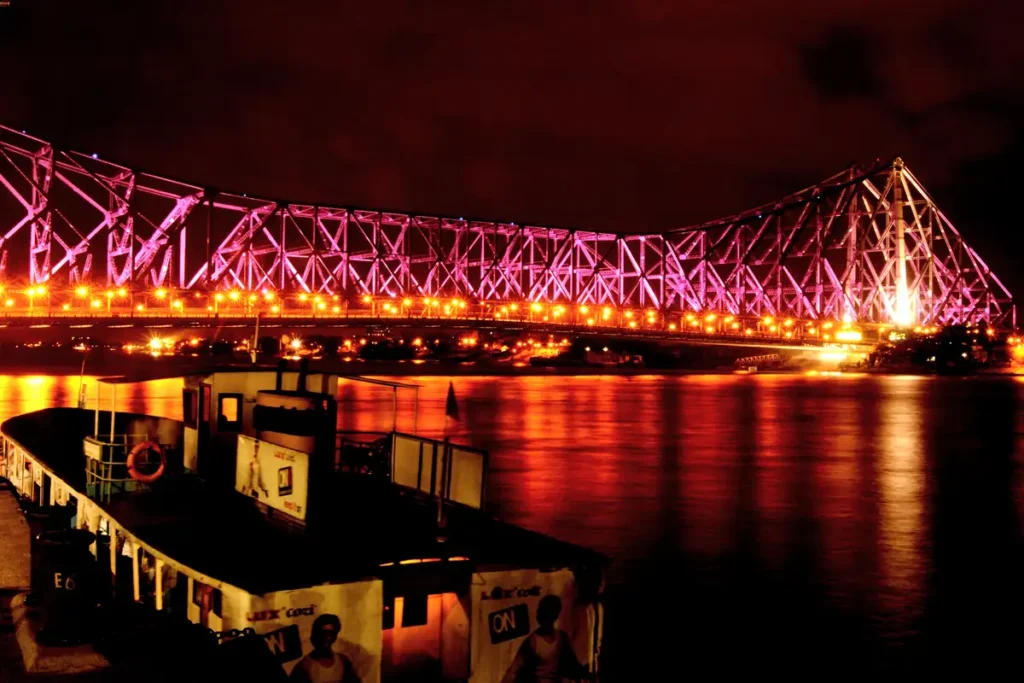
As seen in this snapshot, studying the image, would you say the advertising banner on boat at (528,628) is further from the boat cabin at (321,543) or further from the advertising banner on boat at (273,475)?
the advertising banner on boat at (273,475)

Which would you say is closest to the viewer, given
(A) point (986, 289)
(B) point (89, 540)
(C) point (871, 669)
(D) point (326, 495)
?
(C) point (871, 669)

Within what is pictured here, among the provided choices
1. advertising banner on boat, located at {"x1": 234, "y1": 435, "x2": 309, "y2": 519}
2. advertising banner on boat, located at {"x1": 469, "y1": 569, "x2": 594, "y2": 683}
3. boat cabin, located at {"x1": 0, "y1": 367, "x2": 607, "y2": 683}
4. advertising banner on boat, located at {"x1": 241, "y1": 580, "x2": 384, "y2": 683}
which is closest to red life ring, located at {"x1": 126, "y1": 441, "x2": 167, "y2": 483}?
boat cabin, located at {"x1": 0, "y1": 367, "x2": 607, "y2": 683}

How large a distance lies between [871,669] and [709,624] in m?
1.73

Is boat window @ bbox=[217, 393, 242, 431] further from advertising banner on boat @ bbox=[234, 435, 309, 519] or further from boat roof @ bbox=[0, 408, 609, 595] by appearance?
advertising banner on boat @ bbox=[234, 435, 309, 519]

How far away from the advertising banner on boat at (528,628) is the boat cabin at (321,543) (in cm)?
1

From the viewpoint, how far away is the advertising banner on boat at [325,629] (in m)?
7.57

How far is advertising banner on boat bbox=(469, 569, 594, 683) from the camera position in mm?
8031

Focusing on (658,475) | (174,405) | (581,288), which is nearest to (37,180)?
(174,405)

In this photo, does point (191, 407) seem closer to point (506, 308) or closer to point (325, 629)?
point (325, 629)

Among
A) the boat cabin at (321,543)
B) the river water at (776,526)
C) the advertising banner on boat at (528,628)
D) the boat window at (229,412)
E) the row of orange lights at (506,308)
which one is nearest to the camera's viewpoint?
the boat cabin at (321,543)

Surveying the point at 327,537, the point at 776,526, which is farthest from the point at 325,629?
the point at 776,526

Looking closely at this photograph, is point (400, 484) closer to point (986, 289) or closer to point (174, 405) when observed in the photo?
point (174, 405)

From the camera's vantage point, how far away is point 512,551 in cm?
889

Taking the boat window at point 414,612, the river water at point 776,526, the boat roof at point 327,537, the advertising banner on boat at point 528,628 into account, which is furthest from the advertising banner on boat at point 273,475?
the river water at point 776,526
